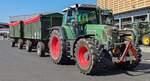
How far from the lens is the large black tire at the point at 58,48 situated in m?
16.1

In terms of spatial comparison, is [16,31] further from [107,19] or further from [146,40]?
[107,19]

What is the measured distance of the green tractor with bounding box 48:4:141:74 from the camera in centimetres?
1327

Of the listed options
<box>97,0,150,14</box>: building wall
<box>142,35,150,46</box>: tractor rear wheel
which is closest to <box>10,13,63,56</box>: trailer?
<box>142,35,150,46</box>: tractor rear wheel

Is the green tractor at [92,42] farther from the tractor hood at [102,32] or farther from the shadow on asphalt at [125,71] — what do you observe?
the shadow on asphalt at [125,71]

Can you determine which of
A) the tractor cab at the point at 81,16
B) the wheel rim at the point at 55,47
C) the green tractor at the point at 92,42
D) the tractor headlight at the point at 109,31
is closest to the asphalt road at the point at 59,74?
the green tractor at the point at 92,42

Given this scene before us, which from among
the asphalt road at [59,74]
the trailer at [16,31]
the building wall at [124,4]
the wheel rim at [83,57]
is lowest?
the asphalt road at [59,74]

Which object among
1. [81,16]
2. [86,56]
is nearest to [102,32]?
[86,56]

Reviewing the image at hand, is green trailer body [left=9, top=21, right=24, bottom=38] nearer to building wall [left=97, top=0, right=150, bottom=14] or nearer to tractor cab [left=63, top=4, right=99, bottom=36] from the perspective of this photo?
tractor cab [left=63, top=4, right=99, bottom=36]

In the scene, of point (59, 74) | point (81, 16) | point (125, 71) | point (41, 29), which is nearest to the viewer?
point (59, 74)

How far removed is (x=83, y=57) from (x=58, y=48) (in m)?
3.12

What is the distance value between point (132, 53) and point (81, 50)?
1919mm

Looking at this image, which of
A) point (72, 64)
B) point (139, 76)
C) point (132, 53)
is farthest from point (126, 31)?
point (72, 64)

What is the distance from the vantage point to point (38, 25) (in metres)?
21.5

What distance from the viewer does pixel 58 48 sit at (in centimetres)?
1683
